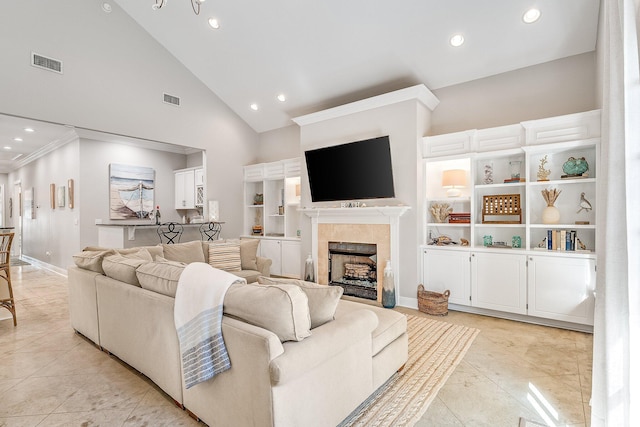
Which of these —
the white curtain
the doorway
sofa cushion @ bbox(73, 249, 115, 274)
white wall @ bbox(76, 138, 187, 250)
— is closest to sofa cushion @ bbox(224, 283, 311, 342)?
the white curtain

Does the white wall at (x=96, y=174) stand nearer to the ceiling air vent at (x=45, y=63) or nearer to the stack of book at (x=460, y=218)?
the ceiling air vent at (x=45, y=63)

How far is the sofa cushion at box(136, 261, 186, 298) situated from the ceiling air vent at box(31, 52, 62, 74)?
373 centimetres

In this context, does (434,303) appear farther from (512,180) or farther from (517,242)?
(512,180)

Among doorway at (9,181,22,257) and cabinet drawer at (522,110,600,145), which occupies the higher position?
cabinet drawer at (522,110,600,145)

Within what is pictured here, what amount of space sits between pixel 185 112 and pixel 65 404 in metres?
4.81

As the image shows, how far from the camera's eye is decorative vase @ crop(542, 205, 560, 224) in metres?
3.58

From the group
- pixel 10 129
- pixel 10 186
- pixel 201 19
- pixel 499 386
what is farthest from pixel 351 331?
pixel 10 186

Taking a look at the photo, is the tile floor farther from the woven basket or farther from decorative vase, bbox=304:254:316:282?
decorative vase, bbox=304:254:316:282

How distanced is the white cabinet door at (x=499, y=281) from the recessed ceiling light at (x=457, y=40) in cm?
251

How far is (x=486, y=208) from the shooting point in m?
4.11

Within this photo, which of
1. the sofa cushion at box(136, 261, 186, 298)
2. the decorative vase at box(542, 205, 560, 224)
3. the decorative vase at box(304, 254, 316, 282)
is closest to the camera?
the sofa cushion at box(136, 261, 186, 298)

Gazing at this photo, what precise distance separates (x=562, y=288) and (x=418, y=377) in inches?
80.8

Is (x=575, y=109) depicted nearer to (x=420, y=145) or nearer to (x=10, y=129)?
(x=420, y=145)

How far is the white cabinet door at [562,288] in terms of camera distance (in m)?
3.23
